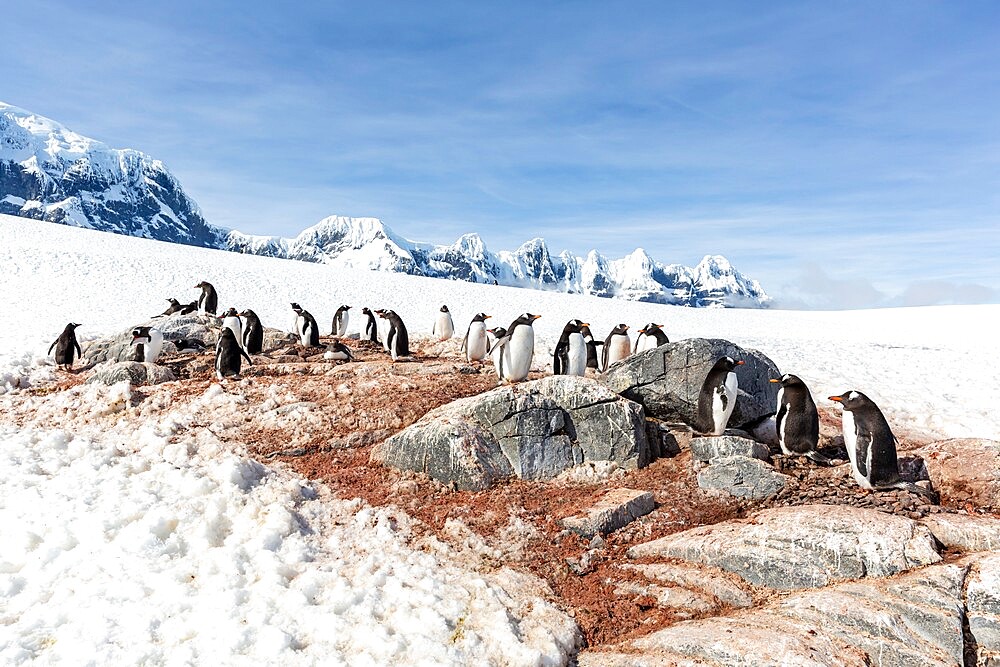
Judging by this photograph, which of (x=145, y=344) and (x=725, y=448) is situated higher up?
(x=145, y=344)

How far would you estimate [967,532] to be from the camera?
533 cm

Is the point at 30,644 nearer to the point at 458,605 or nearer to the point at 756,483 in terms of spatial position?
the point at 458,605

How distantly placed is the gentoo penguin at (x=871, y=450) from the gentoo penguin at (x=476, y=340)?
7.85 meters

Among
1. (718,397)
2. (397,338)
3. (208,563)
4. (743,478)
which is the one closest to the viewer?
(208,563)

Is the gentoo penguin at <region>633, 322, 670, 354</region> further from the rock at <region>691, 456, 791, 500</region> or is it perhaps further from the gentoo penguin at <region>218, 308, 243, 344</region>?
the gentoo penguin at <region>218, 308, 243, 344</region>

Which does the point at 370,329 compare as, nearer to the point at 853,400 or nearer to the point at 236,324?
the point at 236,324

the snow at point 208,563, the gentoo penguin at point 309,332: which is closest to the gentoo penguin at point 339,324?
the gentoo penguin at point 309,332

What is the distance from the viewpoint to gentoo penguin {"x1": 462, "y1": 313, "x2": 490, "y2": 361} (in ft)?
44.9

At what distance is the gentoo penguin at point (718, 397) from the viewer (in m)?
8.19

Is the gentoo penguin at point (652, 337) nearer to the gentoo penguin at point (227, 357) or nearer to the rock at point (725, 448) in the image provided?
the rock at point (725, 448)

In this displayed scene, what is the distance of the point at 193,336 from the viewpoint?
13969 millimetres

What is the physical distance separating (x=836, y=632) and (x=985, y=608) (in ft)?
3.63

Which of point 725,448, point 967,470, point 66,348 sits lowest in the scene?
point 967,470

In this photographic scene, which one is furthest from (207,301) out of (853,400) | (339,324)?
(853,400)
